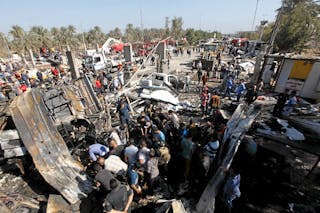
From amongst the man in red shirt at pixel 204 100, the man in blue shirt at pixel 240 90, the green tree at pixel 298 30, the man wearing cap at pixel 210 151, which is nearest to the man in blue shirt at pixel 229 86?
the man in blue shirt at pixel 240 90

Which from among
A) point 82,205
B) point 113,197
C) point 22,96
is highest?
point 22,96

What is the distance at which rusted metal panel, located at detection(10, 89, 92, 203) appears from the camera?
4301mm

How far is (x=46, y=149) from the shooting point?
4680 millimetres

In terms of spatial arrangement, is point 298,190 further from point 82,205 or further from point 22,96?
point 22,96

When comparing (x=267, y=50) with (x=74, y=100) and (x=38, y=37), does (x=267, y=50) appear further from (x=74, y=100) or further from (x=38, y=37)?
(x=38, y=37)

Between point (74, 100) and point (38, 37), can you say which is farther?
point (38, 37)

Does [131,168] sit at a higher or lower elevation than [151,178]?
higher

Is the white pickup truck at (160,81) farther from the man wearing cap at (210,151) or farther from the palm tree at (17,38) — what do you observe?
the palm tree at (17,38)

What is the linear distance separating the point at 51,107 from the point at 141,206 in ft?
16.8

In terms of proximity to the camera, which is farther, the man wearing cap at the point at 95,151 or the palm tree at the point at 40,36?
the palm tree at the point at 40,36

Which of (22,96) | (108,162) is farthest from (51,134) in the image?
(108,162)

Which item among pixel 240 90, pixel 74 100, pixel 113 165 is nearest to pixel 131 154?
pixel 113 165

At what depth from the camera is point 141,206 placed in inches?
172

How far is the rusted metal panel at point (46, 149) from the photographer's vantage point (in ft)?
14.1
